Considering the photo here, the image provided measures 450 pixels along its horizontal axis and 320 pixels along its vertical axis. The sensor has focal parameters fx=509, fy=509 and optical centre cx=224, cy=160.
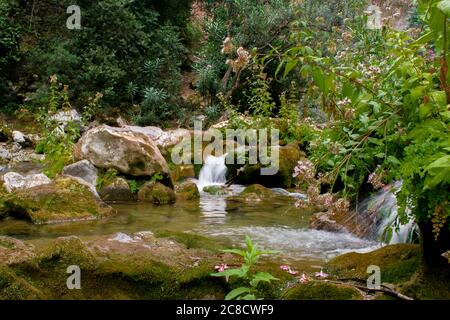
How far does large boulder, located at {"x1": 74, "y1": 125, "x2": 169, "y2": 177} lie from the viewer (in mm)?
9477

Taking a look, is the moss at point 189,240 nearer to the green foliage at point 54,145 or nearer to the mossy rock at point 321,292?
the mossy rock at point 321,292

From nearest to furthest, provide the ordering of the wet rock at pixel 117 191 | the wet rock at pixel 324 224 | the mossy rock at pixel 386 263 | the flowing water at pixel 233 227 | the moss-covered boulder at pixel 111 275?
1. the moss-covered boulder at pixel 111 275
2. the mossy rock at pixel 386 263
3. the flowing water at pixel 233 227
4. the wet rock at pixel 324 224
5. the wet rock at pixel 117 191

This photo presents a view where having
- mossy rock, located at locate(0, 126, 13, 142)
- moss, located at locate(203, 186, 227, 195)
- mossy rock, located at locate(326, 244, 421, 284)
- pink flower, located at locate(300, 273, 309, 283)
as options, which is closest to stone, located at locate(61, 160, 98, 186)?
moss, located at locate(203, 186, 227, 195)

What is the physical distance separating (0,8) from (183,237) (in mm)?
14070

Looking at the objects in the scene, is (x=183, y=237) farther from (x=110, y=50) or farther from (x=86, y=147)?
(x=110, y=50)

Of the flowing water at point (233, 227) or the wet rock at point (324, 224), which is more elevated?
the wet rock at point (324, 224)

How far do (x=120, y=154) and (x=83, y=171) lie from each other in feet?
2.42

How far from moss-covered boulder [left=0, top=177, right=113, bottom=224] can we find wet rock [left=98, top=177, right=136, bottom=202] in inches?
48.6

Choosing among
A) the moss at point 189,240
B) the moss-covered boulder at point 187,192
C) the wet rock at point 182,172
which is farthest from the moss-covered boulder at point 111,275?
the wet rock at point 182,172

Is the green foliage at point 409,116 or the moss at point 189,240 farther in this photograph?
the moss at point 189,240

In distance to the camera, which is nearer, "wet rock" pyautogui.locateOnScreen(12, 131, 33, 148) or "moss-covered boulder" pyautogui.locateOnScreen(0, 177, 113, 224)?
"moss-covered boulder" pyautogui.locateOnScreen(0, 177, 113, 224)

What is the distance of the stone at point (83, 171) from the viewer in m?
9.21

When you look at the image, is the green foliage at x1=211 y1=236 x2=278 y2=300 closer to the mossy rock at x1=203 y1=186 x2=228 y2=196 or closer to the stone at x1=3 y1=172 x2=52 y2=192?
the stone at x1=3 y1=172 x2=52 y2=192

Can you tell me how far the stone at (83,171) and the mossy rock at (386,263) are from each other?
19.4 ft
